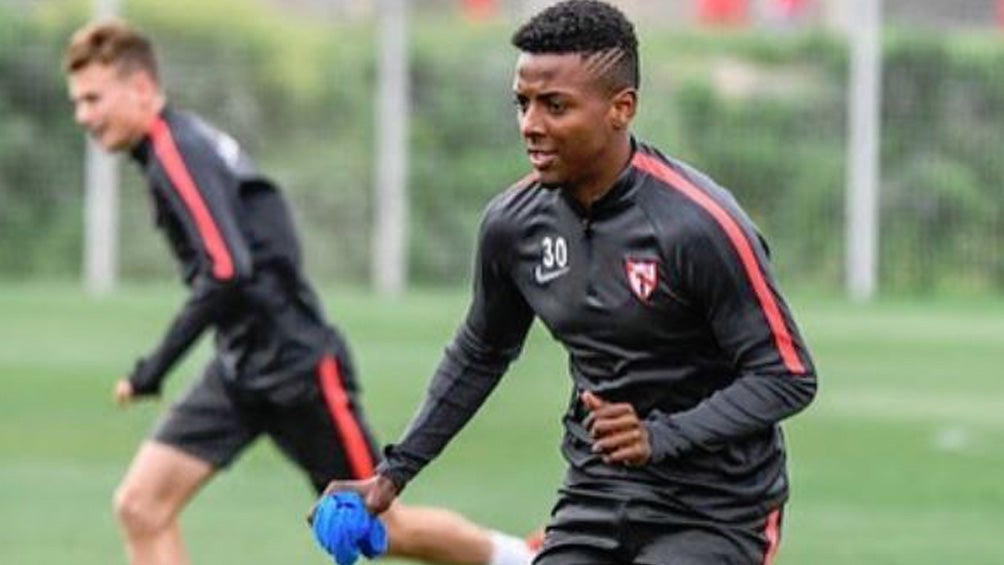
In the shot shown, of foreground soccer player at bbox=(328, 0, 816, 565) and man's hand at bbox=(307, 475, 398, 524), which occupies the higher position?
foreground soccer player at bbox=(328, 0, 816, 565)

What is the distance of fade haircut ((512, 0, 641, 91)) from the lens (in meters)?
7.06

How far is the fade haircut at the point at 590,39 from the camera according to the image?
7062mm

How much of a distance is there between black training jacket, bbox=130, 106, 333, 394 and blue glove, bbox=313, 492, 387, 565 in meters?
3.12

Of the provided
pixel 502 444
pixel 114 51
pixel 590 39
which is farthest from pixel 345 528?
pixel 502 444

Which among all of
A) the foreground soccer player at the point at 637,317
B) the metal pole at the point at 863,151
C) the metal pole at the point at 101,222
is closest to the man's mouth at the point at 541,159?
the foreground soccer player at the point at 637,317

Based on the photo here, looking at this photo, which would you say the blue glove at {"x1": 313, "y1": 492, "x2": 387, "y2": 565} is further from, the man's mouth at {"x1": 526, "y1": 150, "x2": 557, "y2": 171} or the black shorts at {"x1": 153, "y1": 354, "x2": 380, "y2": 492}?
the black shorts at {"x1": 153, "y1": 354, "x2": 380, "y2": 492}

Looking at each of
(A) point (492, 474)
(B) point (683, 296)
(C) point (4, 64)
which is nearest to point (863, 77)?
(C) point (4, 64)

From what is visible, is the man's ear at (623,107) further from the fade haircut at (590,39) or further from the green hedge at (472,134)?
the green hedge at (472,134)

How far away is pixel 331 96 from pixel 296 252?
71.5ft

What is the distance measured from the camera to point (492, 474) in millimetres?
15711

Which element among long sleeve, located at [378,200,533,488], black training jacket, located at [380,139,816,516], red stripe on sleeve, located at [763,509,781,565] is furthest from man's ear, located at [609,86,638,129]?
red stripe on sleeve, located at [763,509,781,565]

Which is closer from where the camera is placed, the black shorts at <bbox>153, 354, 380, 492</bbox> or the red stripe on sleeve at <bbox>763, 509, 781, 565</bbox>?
the red stripe on sleeve at <bbox>763, 509, 781, 565</bbox>

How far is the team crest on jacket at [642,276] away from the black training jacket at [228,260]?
3.40 meters

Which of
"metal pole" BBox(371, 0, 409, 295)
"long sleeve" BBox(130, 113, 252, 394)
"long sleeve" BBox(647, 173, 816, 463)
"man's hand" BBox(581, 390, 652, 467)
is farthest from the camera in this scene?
"metal pole" BBox(371, 0, 409, 295)
